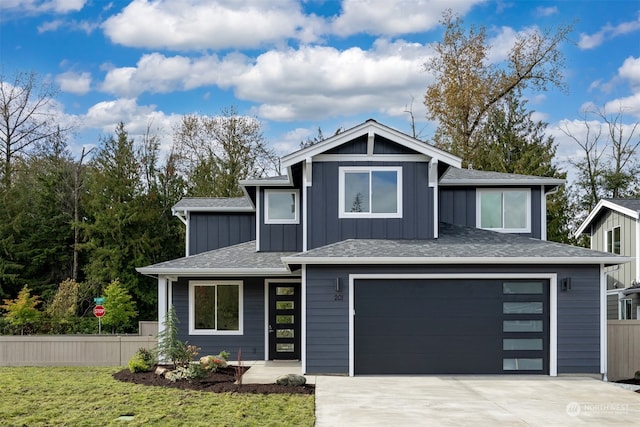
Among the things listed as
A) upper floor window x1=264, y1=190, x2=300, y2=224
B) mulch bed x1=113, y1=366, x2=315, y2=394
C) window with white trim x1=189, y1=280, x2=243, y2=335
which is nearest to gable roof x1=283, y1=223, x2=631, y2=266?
mulch bed x1=113, y1=366, x2=315, y2=394

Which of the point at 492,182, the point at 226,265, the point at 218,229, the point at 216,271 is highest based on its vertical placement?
the point at 492,182

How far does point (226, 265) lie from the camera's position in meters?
16.3

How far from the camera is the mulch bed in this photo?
1195 cm

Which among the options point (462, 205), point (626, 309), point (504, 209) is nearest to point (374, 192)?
point (462, 205)

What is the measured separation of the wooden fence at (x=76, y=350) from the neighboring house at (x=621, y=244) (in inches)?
551

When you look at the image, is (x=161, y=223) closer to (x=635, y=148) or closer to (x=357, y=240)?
(x=357, y=240)

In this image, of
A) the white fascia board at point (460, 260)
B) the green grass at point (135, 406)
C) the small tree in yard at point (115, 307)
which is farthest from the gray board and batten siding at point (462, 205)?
the small tree in yard at point (115, 307)

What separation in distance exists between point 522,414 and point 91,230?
2300cm

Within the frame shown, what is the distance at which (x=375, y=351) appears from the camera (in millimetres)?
13961

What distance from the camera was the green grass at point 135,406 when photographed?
31.3ft

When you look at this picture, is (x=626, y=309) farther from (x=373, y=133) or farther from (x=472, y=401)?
(x=472, y=401)

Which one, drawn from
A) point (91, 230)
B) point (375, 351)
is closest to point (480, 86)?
point (91, 230)

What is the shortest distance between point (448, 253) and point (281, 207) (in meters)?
5.29

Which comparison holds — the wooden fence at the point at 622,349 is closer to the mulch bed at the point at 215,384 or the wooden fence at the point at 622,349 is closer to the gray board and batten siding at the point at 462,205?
the gray board and batten siding at the point at 462,205
